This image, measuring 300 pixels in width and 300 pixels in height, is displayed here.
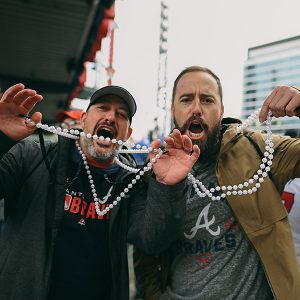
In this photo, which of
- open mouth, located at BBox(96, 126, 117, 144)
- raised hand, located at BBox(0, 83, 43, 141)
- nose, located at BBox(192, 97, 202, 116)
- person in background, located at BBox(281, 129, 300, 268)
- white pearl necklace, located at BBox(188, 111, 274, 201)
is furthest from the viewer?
person in background, located at BBox(281, 129, 300, 268)

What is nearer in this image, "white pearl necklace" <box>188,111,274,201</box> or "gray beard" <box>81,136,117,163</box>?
"white pearl necklace" <box>188,111,274,201</box>

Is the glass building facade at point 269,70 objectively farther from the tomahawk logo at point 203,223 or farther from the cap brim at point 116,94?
the tomahawk logo at point 203,223

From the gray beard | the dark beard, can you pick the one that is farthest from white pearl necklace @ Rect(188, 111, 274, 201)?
the gray beard

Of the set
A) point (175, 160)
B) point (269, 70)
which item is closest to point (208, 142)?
point (175, 160)

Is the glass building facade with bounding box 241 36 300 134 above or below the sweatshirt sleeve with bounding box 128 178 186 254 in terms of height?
above

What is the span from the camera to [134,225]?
6.06 ft

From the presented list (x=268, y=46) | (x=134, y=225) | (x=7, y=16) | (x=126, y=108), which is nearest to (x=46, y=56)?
(x=7, y=16)

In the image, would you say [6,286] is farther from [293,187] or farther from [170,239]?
[293,187]

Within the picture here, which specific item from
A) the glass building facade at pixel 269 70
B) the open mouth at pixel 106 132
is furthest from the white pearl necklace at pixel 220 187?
the glass building facade at pixel 269 70

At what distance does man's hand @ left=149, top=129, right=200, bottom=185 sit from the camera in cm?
162

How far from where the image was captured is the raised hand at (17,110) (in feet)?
4.99

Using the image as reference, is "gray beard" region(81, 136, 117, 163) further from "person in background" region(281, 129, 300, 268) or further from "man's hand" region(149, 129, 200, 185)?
"person in background" region(281, 129, 300, 268)

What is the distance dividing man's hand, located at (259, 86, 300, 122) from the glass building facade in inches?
3572

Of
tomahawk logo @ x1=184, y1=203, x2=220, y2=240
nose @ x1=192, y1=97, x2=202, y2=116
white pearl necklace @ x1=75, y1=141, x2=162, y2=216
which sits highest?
nose @ x1=192, y1=97, x2=202, y2=116
